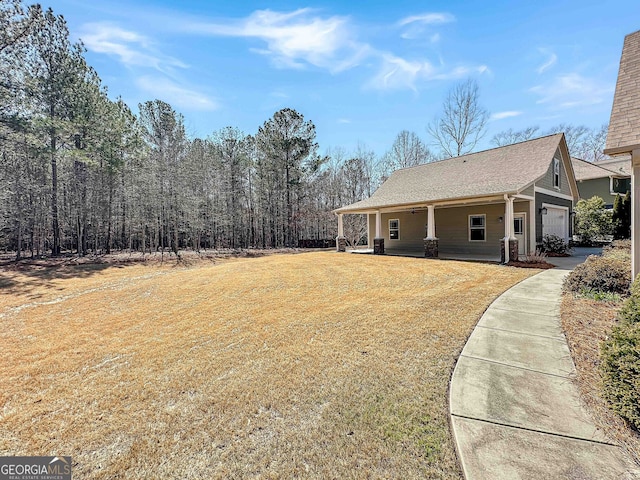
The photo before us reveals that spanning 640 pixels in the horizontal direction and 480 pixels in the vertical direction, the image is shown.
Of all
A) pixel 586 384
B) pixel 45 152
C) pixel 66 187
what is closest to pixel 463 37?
pixel 586 384

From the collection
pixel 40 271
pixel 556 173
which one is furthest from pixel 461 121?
pixel 40 271

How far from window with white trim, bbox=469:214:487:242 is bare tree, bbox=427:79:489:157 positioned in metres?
13.3

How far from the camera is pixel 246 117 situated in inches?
885

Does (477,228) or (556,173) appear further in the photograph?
(556,173)

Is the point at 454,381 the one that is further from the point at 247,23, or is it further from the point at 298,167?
the point at 298,167

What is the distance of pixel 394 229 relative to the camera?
16938mm

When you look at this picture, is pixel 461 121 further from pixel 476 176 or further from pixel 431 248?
pixel 431 248

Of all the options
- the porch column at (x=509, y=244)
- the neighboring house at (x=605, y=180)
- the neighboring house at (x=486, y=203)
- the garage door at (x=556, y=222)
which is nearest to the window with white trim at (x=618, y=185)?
the neighboring house at (x=605, y=180)

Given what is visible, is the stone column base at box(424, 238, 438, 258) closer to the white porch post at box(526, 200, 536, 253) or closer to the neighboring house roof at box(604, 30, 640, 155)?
the white porch post at box(526, 200, 536, 253)

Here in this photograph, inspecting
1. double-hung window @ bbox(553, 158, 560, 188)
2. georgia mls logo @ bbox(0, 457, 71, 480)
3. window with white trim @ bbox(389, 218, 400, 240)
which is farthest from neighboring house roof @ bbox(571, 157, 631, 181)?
georgia mls logo @ bbox(0, 457, 71, 480)

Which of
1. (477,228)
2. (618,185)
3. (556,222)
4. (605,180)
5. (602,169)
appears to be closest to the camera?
(477,228)

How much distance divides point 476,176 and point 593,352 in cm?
1225

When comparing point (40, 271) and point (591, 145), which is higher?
point (591, 145)

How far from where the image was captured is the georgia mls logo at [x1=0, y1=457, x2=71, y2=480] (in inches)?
80.3
